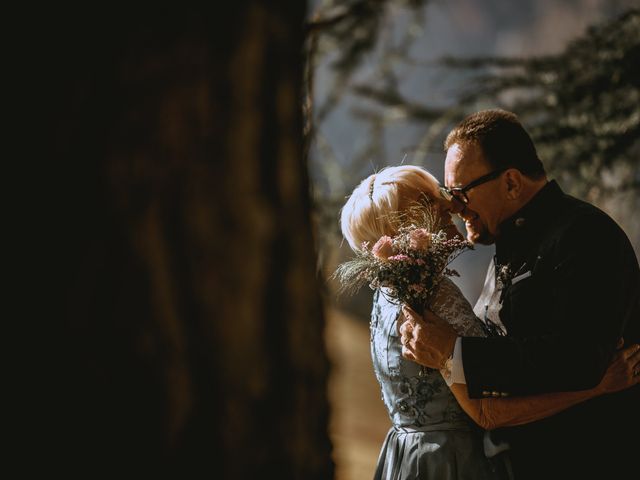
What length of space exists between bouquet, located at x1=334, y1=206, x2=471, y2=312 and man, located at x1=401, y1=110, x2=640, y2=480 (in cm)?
9

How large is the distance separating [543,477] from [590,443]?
19cm

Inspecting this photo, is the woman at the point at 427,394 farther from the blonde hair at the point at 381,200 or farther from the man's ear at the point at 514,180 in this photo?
the man's ear at the point at 514,180

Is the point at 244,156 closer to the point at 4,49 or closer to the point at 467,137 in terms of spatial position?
the point at 4,49

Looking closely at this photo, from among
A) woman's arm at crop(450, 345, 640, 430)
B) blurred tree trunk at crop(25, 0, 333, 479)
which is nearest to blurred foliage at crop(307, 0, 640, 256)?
woman's arm at crop(450, 345, 640, 430)

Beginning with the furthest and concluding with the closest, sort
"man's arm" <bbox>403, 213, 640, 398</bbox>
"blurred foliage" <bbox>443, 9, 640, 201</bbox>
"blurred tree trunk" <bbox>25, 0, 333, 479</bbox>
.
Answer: "blurred foliage" <bbox>443, 9, 640, 201</bbox> < "man's arm" <bbox>403, 213, 640, 398</bbox> < "blurred tree trunk" <bbox>25, 0, 333, 479</bbox>

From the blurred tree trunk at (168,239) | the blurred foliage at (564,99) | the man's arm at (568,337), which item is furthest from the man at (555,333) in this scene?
the blurred foliage at (564,99)

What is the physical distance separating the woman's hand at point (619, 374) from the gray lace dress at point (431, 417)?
16.1 inches

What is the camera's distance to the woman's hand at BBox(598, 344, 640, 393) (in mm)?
2188

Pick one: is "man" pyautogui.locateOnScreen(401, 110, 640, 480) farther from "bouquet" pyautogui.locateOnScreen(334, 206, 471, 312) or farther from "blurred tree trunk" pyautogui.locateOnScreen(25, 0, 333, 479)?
"blurred tree trunk" pyautogui.locateOnScreen(25, 0, 333, 479)

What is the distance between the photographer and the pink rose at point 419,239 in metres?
2.22

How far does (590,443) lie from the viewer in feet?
7.17

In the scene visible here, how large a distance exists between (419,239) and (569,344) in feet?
1.81

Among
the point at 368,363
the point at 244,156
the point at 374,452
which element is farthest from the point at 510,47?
the point at 244,156

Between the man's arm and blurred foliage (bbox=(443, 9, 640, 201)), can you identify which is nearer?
the man's arm
